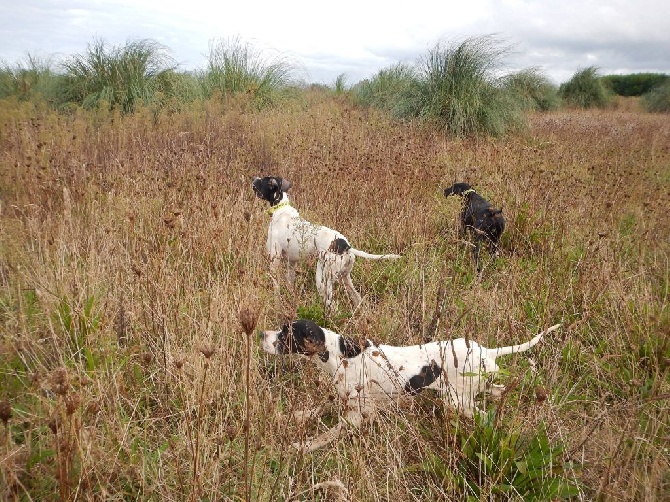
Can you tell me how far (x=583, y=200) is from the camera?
515 cm

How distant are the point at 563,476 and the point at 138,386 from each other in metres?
2.08

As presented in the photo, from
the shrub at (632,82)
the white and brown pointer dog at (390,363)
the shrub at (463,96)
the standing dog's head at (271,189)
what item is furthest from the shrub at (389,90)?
the shrub at (632,82)

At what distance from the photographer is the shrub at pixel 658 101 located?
66.4 feet

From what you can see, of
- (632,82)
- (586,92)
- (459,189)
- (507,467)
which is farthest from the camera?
(632,82)

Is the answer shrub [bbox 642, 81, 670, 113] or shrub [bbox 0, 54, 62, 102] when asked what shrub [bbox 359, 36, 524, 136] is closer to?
shrub [bbox 0, 54, 62, 102]

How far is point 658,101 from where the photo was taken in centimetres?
2091

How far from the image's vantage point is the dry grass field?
5.88ft

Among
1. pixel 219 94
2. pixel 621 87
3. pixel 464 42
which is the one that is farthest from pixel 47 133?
pixel 621 87

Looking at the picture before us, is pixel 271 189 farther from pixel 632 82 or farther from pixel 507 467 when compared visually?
pixel 632 82

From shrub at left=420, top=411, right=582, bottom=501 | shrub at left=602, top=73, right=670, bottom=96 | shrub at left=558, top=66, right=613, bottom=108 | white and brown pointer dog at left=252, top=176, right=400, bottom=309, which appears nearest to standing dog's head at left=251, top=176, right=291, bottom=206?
white and brown pointer dog at left=252, top=176, right=400, bottom=309

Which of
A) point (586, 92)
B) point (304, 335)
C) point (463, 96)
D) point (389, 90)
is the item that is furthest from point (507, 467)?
point (586, 92)

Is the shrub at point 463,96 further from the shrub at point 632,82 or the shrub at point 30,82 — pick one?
the shrub at point 632,82

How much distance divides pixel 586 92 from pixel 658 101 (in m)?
3.47

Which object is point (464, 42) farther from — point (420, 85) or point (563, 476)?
point (563, 476)
